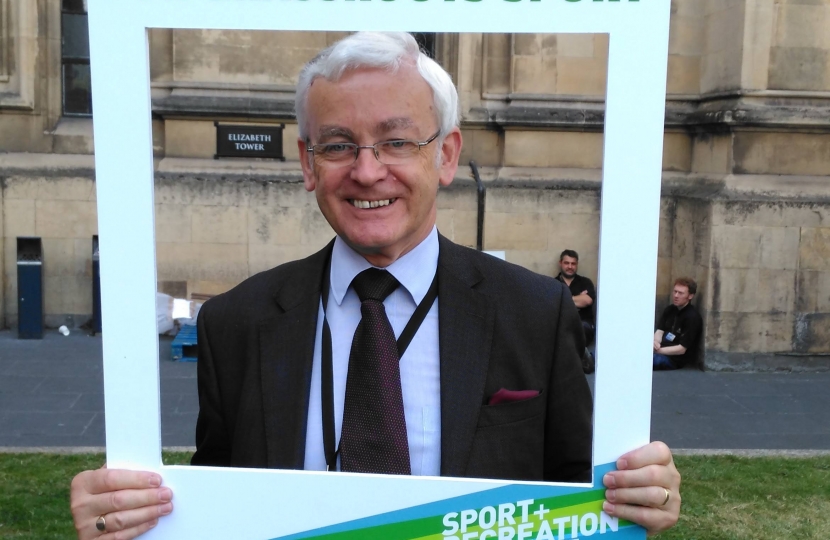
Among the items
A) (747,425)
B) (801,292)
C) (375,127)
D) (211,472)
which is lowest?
(747,425)

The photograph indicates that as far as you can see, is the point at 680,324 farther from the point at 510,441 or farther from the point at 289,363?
the point at 289,363

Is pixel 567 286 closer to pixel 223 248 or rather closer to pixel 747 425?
pixel 747 425

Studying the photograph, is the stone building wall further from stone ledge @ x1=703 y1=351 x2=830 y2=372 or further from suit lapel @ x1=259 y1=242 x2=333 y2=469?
suit lapel @ x1=259 y1=242 x2=333 y2=469

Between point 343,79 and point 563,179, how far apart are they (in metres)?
4.55

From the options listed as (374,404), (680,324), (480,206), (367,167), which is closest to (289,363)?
(374,404)

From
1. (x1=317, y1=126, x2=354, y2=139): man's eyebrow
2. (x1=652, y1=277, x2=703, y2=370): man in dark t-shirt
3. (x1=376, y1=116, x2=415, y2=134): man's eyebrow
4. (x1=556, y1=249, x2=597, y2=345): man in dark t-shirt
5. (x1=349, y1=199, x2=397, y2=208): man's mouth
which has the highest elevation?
(x1=376, y1=116, x2=415, y2=134): man's eyebrow

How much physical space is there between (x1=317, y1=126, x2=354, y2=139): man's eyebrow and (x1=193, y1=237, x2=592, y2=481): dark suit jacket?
386 millimetres

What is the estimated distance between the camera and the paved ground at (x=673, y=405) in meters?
6.12

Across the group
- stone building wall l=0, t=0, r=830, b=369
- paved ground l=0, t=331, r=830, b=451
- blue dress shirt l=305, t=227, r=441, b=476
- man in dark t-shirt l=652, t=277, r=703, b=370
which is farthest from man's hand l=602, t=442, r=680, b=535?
man in dark t-shirt l=652, t=277, r=703, b=370

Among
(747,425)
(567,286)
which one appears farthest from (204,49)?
(567,286)

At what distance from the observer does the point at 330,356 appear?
178 centimetres

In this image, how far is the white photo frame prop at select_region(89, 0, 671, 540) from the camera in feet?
5.06

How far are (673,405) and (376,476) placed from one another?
5964mm

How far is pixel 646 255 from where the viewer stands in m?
1.58
